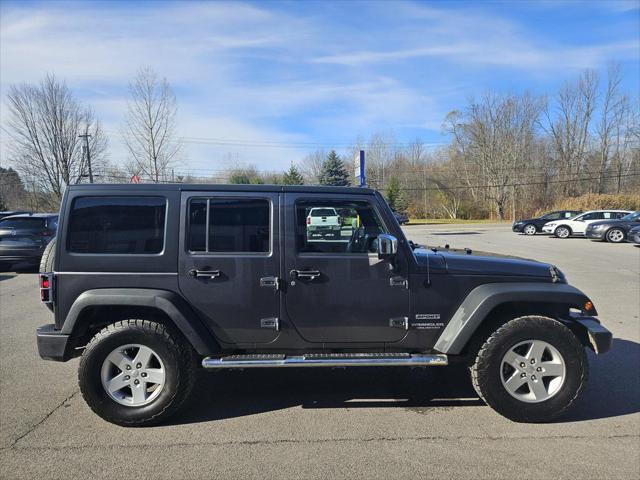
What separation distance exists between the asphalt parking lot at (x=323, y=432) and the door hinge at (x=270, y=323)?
76cm

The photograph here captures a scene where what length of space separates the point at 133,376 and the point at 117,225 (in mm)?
1247

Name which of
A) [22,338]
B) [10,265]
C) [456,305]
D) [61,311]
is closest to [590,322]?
[456,305]

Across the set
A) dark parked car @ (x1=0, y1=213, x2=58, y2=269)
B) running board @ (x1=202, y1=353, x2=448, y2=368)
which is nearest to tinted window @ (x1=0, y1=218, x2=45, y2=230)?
dark parked car @ (x1=0, y1=213, x2=58, y2=269)

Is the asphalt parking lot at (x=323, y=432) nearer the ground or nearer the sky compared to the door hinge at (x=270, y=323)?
nearer the ground

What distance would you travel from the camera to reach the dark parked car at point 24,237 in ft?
38.1

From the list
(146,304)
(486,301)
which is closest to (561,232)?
(486,301)

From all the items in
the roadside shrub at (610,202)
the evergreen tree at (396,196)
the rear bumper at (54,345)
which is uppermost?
the evergreen tree at (396,196)

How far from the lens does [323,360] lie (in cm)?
355

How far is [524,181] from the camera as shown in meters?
61.8

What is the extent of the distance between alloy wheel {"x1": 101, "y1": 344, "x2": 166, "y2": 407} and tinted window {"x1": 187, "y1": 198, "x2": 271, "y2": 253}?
0.96 metres

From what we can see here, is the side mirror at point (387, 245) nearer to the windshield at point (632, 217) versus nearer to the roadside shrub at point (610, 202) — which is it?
the windshield at point (632, 217)

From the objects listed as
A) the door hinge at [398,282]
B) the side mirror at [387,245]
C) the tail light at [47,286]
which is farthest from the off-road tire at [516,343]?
the tail light at [47,286]

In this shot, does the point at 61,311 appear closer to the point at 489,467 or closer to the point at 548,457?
the point at 489,467

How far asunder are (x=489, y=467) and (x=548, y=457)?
0.48 metres
